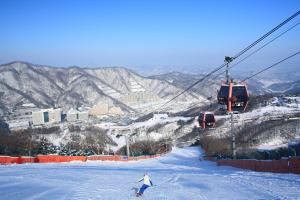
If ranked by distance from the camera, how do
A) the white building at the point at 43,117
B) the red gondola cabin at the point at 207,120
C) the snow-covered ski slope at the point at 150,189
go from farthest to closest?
the white building at the point at 43,117 → the red gondola cabin at the point at 207,120 → the snow-covered ski slope at the point at 150,189

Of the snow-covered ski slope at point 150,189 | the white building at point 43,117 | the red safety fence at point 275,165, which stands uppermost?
the white building at point 43,117

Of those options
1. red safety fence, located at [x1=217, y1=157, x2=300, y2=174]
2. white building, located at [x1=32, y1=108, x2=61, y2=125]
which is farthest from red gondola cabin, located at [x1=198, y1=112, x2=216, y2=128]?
white building, located at [x1=32, y1=108, x2=61, y2=125]

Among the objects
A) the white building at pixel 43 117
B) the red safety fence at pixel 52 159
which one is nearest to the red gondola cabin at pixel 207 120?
the red safety fence at pixel 52 159

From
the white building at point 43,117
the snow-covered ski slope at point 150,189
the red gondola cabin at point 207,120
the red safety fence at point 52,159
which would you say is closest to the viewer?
the snow-covered ski slope at point 150,189

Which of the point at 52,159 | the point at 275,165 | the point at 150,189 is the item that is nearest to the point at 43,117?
the point at 52,159

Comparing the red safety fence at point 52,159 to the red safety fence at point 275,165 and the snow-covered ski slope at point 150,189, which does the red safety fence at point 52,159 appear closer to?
the snow-covered ski slope at point 150,189

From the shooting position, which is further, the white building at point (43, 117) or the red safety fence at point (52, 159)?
the white building at point (43, 117)

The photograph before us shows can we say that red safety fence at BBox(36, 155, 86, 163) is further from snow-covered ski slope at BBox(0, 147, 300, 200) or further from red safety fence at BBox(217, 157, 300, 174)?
red safety fence at BBox(217, 157, 300, 174)

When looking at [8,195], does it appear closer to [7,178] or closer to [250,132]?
[7,178]

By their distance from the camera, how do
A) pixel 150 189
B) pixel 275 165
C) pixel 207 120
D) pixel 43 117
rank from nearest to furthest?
1. pixel 150 189
2. pixel 275 165
3. pixel 207 120
4. pixel 43 117

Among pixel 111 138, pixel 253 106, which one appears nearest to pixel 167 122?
pixel 111 138

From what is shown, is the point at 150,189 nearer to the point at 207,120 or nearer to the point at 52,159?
the point at 207,120
